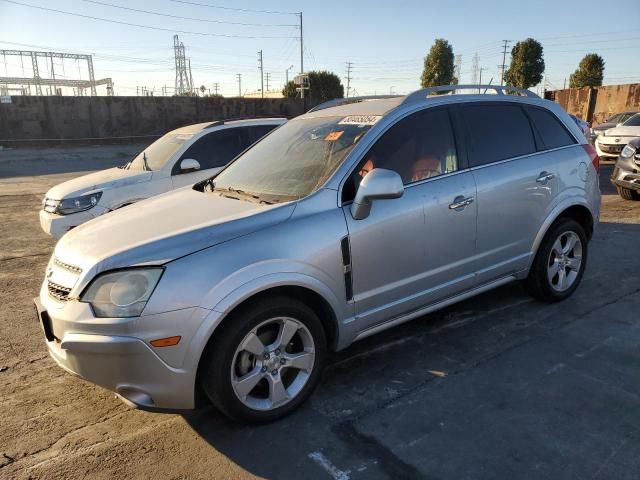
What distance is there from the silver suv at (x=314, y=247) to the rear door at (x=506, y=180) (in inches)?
0.5

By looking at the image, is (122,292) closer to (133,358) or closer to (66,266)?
(133,358)

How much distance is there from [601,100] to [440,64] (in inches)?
1543

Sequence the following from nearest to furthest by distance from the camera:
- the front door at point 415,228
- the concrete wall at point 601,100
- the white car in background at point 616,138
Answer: the front door at point 415,228
the white car in background at point 616,138
the concrete wall at point 601,100

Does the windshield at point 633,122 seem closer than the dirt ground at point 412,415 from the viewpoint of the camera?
No

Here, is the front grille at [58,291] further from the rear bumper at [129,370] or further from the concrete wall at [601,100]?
the concrete wall at [601,100]

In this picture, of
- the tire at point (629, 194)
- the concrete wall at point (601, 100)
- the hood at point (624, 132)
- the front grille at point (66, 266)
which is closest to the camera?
the front grille at point (66, 266)

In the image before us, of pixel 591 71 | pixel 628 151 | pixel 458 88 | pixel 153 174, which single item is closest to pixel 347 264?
pixel 458 88

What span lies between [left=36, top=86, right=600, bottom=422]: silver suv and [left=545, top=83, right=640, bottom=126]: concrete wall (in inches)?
1025

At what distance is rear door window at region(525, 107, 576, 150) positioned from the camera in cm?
439

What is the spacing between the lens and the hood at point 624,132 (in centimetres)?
1473

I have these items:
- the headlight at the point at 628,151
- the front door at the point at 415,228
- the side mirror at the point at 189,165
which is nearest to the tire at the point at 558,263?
the front door at the point at 415,228

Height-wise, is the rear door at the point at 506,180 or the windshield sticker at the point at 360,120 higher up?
the windshield sticker at the point at 360,120

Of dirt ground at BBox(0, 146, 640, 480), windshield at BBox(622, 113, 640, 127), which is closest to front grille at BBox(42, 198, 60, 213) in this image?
dirt ground at BBox(0, 146, 640, 480)

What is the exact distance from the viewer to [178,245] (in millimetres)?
2662
